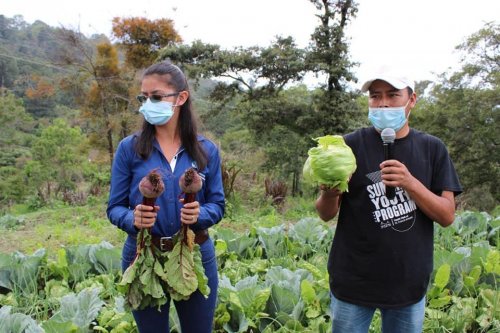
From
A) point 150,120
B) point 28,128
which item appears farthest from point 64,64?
point 28,128

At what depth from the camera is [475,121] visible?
16.1 meters

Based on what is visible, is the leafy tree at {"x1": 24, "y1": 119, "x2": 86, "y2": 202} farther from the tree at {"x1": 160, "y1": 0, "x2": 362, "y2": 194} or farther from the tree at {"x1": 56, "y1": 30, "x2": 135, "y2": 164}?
the tree at {"x1": 160, "y1": 0, "x2": 362, "y2": 194}

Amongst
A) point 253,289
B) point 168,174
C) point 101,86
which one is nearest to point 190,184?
point 168,174

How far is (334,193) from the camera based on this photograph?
1.89m

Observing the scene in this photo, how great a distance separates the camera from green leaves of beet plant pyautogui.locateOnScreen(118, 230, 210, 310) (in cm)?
194

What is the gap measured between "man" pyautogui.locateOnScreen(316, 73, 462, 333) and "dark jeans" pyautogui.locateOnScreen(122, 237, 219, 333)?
0.62 metres

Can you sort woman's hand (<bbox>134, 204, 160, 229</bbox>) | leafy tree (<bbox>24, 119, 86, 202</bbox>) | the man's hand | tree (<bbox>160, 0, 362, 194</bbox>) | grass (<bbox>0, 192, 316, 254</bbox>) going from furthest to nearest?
leafy tree (<bbox>24, 119, 86, 202</bbox>)
tree (<bbox>160, 0, 362, 194</bbox>)
grass (<bbox>0, 192, 316, 254</bbox>)
woman's hand (<bbox>134, 204, 160, 229</bbox>)
the man's hand

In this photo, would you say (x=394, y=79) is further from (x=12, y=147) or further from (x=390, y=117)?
(x=12, y=147)

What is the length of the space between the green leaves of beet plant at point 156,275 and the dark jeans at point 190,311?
0.12 metres

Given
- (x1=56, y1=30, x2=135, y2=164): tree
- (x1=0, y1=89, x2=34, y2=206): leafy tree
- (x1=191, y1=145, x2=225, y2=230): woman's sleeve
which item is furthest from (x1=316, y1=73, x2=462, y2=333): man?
(x1=0, y1=89, x2=34, y2=206): leafy tree

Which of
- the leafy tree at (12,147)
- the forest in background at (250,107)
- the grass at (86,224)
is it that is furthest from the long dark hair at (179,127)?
the leafy tree at (12,147)

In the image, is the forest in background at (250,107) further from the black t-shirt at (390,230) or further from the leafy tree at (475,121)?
the black t-shirt at (390,230)

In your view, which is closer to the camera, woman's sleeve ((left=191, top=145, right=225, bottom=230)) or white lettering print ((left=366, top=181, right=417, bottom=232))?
Result: white lettering print ((left=366, top=181, right=417, bottom=232))

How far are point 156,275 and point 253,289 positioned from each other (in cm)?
129
